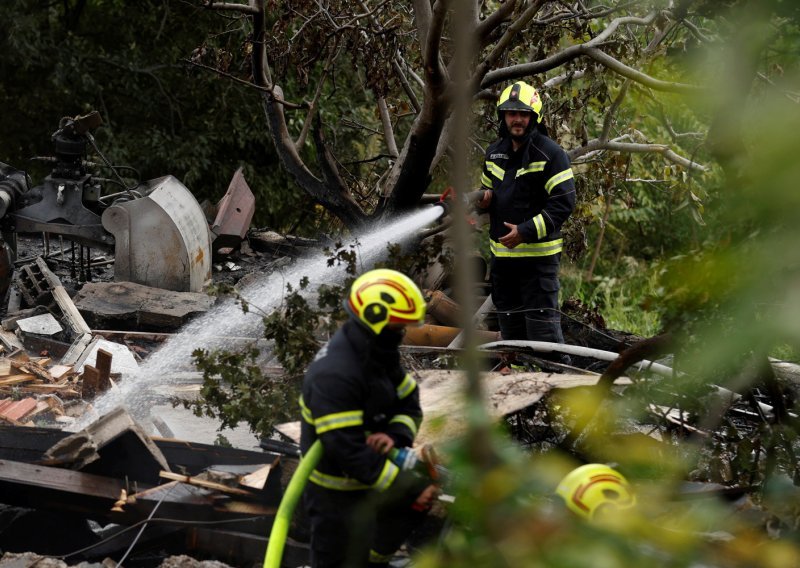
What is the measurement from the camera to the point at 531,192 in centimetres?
622

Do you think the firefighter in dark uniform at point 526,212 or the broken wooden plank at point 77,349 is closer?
the firefighter in dark uniform at point 526,212

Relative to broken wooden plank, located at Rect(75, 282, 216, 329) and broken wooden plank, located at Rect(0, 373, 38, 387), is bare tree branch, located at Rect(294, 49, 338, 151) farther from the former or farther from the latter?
broken wooden plank, located at Rect(0, 373, 38, 387)

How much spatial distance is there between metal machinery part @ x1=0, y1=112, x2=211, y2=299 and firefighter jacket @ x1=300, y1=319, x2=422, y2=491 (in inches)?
219

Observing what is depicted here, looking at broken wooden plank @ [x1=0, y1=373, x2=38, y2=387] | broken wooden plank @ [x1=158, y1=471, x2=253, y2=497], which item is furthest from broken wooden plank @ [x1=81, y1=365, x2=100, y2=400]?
broken wooden plank @ [x1=158, y1=471, x2=253, y2=497]

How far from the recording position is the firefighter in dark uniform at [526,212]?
6.07 metres

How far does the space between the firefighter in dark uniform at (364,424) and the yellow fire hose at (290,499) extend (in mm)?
77

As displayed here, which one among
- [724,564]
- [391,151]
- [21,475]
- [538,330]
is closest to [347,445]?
[724,564]

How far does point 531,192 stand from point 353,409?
3120 mm

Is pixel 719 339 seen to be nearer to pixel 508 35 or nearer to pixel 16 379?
pixel 508 35

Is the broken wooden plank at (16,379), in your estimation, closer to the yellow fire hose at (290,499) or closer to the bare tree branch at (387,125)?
the bare tree branch at (387,125)

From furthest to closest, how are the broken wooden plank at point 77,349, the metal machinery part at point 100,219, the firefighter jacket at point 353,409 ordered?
the metal machinery part at point 100,219
the broken wooden plank at point 77,349
the firefighter jacket at point 353,409

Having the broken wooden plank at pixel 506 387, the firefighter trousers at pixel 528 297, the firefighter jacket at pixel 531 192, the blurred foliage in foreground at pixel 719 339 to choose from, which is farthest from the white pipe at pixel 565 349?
the blurred foliage in foreground at pixel 719 339

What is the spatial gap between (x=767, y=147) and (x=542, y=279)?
5.10 metres

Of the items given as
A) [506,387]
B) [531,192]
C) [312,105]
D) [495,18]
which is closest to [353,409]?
[506,387]
